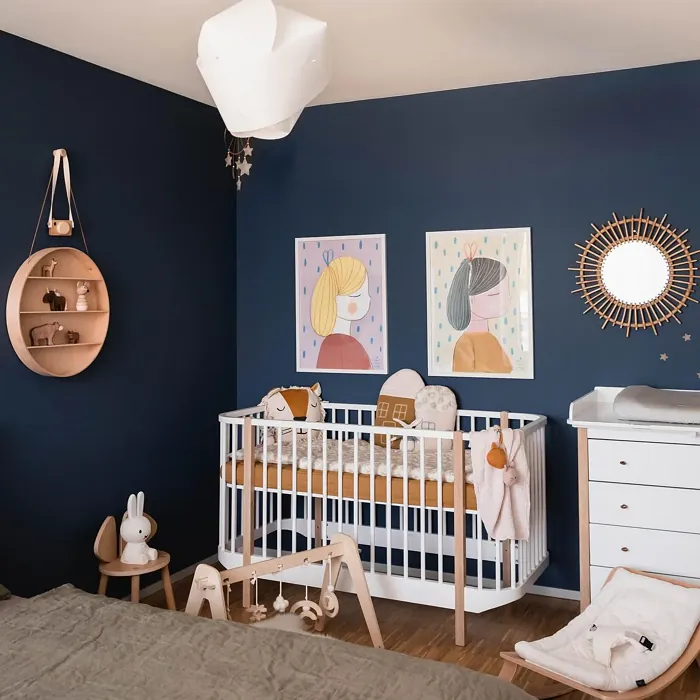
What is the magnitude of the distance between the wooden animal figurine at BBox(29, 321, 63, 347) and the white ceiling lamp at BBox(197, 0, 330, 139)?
1.45 metres

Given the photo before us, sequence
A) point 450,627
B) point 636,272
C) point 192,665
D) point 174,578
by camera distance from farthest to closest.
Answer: point 174,578, point 636,272, point 450,627, point 192,665

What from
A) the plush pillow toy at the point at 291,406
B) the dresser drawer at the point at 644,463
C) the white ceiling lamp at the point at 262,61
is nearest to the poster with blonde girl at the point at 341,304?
the plush pillow toy at the point at 291,406

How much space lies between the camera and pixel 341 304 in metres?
4.11

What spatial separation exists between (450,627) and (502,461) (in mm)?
826

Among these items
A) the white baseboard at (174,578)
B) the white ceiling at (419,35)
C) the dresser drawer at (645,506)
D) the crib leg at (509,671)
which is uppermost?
the white ceiling at (419,35)

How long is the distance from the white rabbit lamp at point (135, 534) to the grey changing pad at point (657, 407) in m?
1.98

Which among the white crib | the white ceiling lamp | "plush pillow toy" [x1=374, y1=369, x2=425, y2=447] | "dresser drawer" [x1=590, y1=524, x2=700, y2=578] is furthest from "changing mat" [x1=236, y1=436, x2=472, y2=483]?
the white ceiling lamp

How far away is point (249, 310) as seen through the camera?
14.4 feet

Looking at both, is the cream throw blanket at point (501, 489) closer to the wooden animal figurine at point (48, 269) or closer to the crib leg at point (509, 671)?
the crib leg at point (509, 671)

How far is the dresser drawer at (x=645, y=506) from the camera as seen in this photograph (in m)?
2.86

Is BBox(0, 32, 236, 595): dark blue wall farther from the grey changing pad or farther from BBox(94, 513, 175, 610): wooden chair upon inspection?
the grey changing pad

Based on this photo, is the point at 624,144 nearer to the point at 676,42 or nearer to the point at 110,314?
the point at 676,42

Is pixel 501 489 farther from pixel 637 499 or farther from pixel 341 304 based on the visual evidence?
pixel 341 304

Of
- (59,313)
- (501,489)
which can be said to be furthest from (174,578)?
(501,489)
